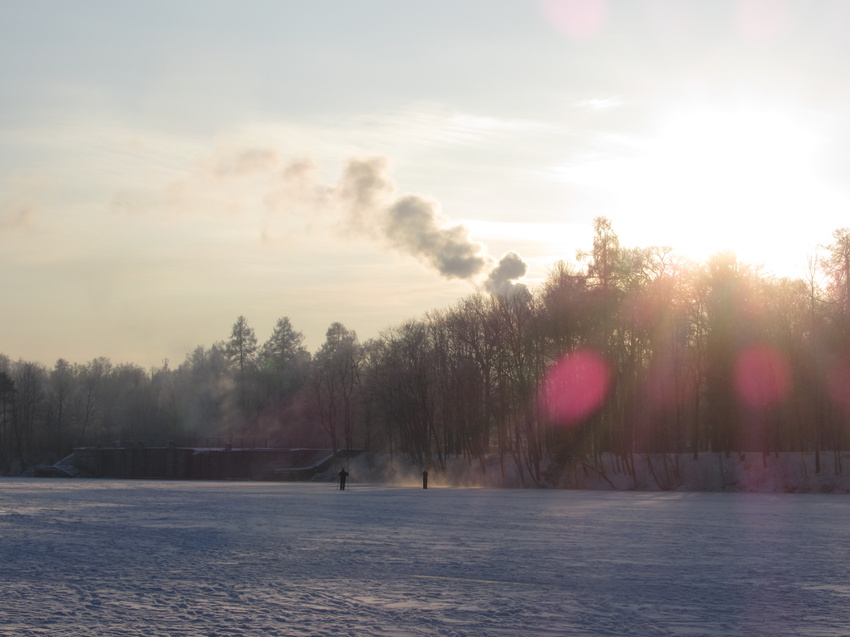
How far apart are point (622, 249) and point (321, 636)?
58.0 metres

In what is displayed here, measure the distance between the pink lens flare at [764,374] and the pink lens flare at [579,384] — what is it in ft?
28.8

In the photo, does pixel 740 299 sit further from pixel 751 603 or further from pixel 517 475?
pixel 751 603

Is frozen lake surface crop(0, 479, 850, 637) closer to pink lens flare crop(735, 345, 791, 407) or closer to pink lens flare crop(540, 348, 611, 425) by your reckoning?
pink lens flare crop(735, 345, 791, 407)

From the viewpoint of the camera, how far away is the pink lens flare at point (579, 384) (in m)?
62.6

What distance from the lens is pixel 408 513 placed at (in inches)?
1330

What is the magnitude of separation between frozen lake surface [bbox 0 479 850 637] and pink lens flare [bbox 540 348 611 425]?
3088cm

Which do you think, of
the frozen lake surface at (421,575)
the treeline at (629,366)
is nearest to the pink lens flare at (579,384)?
the treeline at (629,366)

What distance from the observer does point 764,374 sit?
58.5 meters

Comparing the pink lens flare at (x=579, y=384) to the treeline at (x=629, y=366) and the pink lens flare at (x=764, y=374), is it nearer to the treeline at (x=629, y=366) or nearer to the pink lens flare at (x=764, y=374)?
the treeline at (x=629, y=366)

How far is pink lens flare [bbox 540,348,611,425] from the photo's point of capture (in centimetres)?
6259

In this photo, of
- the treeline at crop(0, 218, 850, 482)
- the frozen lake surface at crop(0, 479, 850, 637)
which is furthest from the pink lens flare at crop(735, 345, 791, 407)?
the frozen lake surface at crop(0, 479, 850, 637)

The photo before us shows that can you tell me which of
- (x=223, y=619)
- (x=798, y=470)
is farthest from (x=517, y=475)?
(x=223, y=619)

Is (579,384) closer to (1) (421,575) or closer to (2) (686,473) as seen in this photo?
(2) (686,473)

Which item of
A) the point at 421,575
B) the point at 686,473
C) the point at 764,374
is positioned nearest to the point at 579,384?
the point at 686,473
